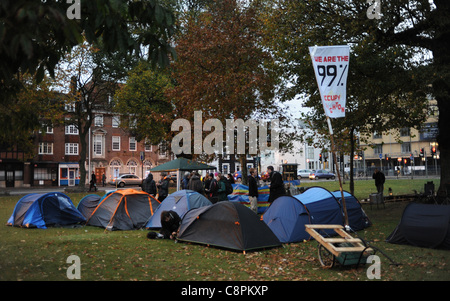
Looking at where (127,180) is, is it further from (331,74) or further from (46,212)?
(331,74)

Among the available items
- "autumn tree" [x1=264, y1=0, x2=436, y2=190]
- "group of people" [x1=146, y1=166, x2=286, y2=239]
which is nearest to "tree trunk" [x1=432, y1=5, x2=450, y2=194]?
"autumn tree" [x1=264, y1=0, x2=436, y2=190]

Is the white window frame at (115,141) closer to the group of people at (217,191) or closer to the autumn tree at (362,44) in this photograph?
the group of people at (217,191)

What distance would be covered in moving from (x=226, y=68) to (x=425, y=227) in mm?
11973

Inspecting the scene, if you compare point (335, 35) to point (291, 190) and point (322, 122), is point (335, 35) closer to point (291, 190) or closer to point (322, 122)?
point (322, 122)

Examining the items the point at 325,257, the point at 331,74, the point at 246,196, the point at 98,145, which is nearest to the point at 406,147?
the point at 98,145

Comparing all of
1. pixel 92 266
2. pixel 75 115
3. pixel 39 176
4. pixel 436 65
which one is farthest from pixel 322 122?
pixel 39 176

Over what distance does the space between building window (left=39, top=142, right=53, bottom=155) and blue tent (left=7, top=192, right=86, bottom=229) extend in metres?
38.6

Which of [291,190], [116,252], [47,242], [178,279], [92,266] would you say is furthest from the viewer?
[291,190]

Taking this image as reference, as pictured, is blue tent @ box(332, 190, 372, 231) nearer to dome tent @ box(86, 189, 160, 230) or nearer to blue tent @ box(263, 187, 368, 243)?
blue tent @ box(263, 187, 368, 243)

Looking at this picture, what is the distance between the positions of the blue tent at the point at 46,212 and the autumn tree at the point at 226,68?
7.26 metres

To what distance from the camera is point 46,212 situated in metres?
14.4

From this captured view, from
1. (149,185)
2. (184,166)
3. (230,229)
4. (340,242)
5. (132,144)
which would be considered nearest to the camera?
(340,242)
